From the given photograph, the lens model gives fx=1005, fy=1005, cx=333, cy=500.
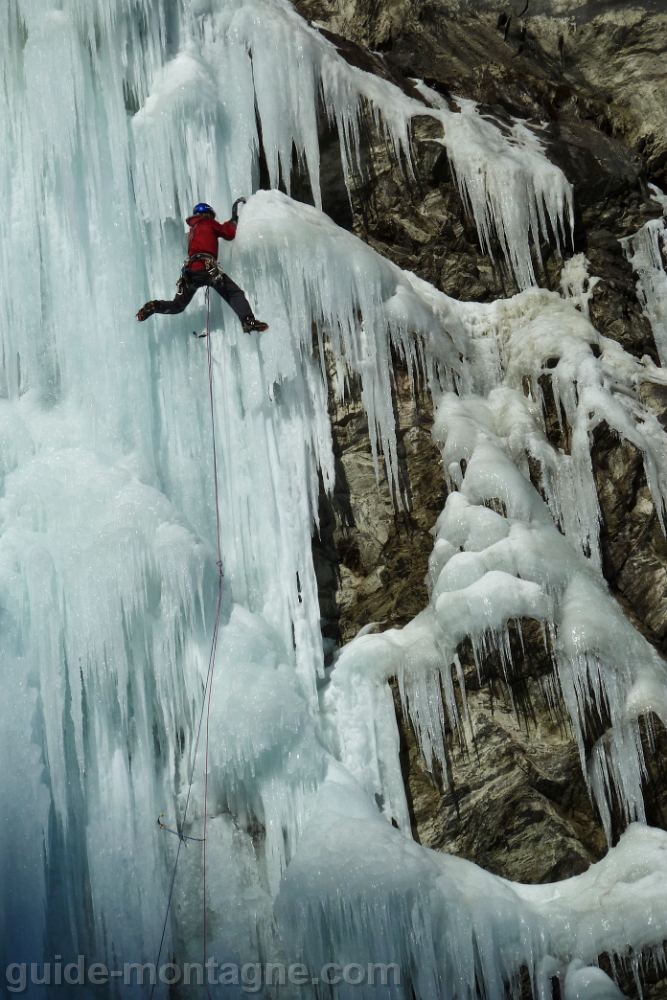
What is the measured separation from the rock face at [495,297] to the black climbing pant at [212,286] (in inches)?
42.1

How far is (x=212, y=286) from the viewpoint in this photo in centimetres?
713

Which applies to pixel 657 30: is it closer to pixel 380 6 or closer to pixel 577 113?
pixel 577 113

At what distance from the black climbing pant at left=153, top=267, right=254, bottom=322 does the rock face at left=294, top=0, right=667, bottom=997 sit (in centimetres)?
107

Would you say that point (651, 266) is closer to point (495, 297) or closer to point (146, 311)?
point (495, 297)

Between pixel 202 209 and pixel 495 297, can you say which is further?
pixel 495 297

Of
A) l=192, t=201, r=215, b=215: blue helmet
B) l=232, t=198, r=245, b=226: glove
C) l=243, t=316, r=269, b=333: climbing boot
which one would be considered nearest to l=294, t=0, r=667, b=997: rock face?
l=243, t=316, r=269, b=333: climbing boot

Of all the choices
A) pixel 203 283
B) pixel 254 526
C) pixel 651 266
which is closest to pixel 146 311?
pixel 203 283

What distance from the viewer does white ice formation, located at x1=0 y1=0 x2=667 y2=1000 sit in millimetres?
5621

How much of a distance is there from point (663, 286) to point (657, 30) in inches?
129

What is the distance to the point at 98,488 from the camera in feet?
21.2

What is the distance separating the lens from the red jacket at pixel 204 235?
7078 millimetres

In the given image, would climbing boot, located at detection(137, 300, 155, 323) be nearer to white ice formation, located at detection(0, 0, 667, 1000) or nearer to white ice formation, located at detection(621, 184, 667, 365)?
white ice formation, located at detection(0, 0, 667, 1000)

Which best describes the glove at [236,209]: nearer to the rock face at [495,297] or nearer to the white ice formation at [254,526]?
the white ice formation at [254,526]

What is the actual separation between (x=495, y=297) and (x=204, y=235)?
113 inches
